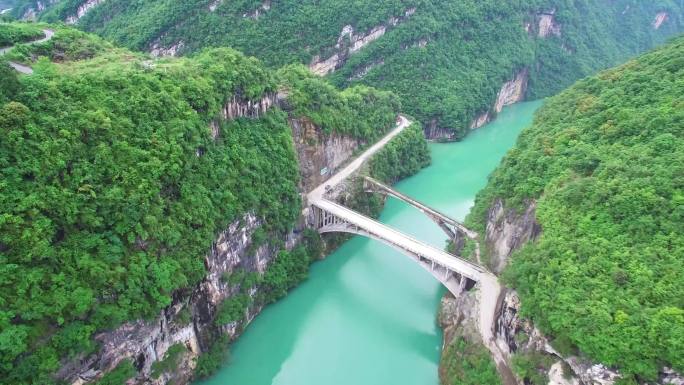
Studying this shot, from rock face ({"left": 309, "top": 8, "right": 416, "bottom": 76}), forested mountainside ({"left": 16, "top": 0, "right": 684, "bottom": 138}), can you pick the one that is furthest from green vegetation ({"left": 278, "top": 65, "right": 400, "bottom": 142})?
rock face ({"left": 309, "top": 8, "right": 416, "bottom": 76})

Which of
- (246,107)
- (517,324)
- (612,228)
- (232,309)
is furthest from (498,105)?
(232,309)

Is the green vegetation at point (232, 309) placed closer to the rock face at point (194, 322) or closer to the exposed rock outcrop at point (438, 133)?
the rock face at point (194, 322)

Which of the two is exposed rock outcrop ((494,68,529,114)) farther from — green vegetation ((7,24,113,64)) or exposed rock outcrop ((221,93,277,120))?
green vegetation ((7,24,113,64))

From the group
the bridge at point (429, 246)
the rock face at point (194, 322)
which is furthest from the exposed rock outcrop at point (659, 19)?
the rock face at point (194, 322)

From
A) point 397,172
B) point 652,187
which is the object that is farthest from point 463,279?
point 397,172

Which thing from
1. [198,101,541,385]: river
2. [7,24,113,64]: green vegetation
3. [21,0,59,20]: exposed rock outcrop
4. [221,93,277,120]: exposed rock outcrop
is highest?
[7,24,113,64]: green vegetation

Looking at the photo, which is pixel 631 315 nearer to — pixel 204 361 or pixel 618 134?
pixel 618 134

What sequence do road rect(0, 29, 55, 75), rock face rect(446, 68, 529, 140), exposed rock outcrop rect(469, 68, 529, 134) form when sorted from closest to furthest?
road rect(0, 29, 55, 75), rock face rect(446, 68, 529, 140), exposed rock outcrop rect(469, 68, 529, 134)
